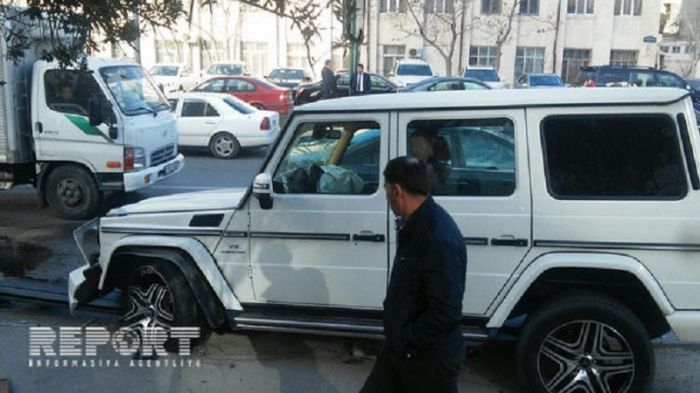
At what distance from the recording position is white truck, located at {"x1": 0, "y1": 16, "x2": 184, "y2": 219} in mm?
8570

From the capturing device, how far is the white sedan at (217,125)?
1488 centimetres

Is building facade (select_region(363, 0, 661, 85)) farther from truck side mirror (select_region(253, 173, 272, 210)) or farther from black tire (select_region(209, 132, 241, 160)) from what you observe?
truck side mirror (select_region(253, 173, 272, 210))

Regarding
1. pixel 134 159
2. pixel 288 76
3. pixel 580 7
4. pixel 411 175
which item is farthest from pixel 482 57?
pixel 411 175

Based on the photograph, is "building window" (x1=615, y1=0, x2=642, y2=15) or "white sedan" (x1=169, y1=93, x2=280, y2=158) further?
"building window" (x1=615, y1=0, x2=642, y2=15)

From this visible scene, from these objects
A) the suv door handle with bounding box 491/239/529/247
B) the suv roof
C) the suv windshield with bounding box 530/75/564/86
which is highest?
the suv windshield with bounding box 530/75/564/86

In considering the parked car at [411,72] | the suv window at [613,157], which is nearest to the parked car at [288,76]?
the parked car at [411,72]

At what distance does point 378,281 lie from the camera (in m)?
4.16

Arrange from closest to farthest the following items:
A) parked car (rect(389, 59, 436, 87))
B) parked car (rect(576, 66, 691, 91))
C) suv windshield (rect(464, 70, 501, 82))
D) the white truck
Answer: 1. the white truck
2. parked car (rect(576, 66, 691, 91))
3. parked car (rect(389, 59, 436, 87))
4. suv windshield (rect(464, 70, 501, 82))

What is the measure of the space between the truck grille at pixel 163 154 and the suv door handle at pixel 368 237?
5917 millimetres

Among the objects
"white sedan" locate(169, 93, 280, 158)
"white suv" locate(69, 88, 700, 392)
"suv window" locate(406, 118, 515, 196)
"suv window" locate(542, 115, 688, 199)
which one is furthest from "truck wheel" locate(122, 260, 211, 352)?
"white sedan" locate(169, 93, 280, 158)

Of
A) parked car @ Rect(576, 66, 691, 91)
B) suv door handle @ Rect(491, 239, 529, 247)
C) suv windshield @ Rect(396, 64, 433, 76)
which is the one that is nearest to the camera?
suv door handle @ Rect(491, 239, 529, 247)

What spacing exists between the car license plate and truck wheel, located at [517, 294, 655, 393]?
6.91 meters

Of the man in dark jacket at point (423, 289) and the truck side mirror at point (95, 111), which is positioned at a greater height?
the truck side mirror at point (95, 111)

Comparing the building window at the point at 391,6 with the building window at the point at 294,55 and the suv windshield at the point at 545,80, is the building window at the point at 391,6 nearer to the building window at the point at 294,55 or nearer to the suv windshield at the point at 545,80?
the building window at the point at 294,55
